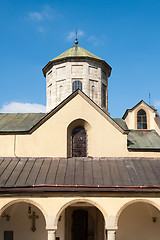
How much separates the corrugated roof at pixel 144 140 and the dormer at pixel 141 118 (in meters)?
0.38

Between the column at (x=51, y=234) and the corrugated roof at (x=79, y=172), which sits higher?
the corrugated roof at (x=79, y=172)

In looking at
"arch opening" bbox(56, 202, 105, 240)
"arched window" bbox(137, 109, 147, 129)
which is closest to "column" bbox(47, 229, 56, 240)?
"arch opening" bbox(56, 202, 105, 240)

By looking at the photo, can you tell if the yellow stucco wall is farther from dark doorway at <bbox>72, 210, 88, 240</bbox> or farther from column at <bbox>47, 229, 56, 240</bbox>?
A: column at <bbox>47, 229, 56, 240</bbox>

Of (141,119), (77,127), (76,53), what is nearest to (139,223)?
(77,127)

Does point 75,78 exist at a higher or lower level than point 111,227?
higher

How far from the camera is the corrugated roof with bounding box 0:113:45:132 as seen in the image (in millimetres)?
16516

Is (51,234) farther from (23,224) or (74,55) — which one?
(74,55)

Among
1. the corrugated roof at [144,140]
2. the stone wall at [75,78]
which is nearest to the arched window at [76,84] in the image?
the stone wall at [75,78]

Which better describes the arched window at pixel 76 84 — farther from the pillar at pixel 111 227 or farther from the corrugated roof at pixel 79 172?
the pillar at pixel 111 227

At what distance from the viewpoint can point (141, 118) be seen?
18891 mm

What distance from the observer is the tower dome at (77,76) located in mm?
19375

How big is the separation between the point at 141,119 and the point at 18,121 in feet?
26.2

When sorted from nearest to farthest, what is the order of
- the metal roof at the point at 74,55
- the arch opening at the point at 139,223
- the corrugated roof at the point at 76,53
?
the arch opening at the point at 139,223
the metal roof at the point at 74,55
the corrugated roof at the point at 76,53

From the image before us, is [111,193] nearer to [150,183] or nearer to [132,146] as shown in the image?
[150,183]
